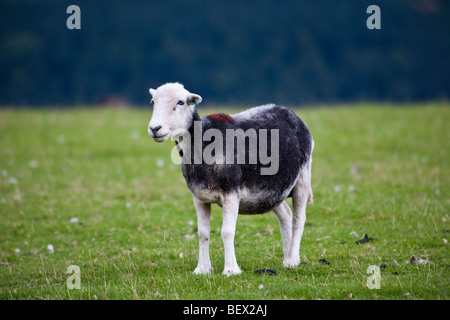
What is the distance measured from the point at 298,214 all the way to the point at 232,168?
1758mm

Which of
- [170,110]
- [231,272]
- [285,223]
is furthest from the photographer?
[285,223]

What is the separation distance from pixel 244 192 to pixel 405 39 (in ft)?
360

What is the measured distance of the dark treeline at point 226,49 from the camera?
300 feet

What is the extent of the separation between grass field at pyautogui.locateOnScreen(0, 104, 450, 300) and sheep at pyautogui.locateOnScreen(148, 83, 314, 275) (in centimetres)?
70

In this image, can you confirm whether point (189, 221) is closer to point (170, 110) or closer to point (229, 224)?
point (229, 224)

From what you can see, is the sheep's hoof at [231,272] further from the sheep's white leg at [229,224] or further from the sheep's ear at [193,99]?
the sheep's ear at [193,99]

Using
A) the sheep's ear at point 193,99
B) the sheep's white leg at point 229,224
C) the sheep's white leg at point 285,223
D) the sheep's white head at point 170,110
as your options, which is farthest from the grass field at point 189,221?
the sheep's ear at point 193,99

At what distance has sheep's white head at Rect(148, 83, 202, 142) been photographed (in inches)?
316

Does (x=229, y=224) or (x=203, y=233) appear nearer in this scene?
(x=229, y=224)

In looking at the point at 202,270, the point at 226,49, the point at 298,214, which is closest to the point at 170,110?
the point at 202,270

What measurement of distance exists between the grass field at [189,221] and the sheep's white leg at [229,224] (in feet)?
0.76

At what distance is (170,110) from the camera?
822 centimetres
